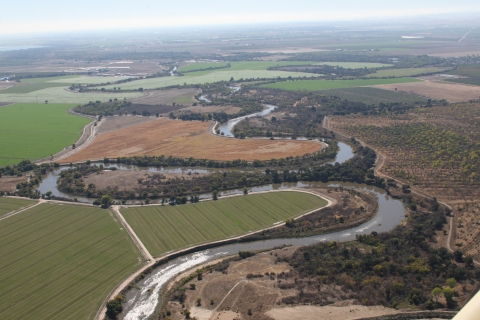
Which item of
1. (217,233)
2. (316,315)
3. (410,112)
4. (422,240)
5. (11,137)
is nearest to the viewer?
(316,315)

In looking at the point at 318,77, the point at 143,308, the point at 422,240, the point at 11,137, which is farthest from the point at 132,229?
the point at 318,77

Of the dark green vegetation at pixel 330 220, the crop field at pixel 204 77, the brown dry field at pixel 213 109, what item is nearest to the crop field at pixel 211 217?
the dark green vegetation at pixel 330 220

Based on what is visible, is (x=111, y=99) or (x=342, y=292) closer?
(x=342, y=292)

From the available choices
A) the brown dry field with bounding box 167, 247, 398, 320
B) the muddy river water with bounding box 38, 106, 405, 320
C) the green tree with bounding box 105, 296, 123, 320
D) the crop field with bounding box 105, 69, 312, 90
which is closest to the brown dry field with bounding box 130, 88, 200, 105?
the crop field with bounding box 105, 69, 312, 90

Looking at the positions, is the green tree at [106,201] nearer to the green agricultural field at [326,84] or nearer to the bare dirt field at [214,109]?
the bare dirt field at [214,109]

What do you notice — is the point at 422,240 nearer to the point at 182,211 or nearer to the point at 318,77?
the point at 182,211

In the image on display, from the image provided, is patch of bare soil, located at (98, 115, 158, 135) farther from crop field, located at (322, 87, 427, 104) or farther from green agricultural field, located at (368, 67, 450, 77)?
green agricultural field, located at (368, 67, 450, 77)

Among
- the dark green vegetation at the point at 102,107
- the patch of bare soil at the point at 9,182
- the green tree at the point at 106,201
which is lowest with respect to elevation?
the green tree at the point at 106,201
